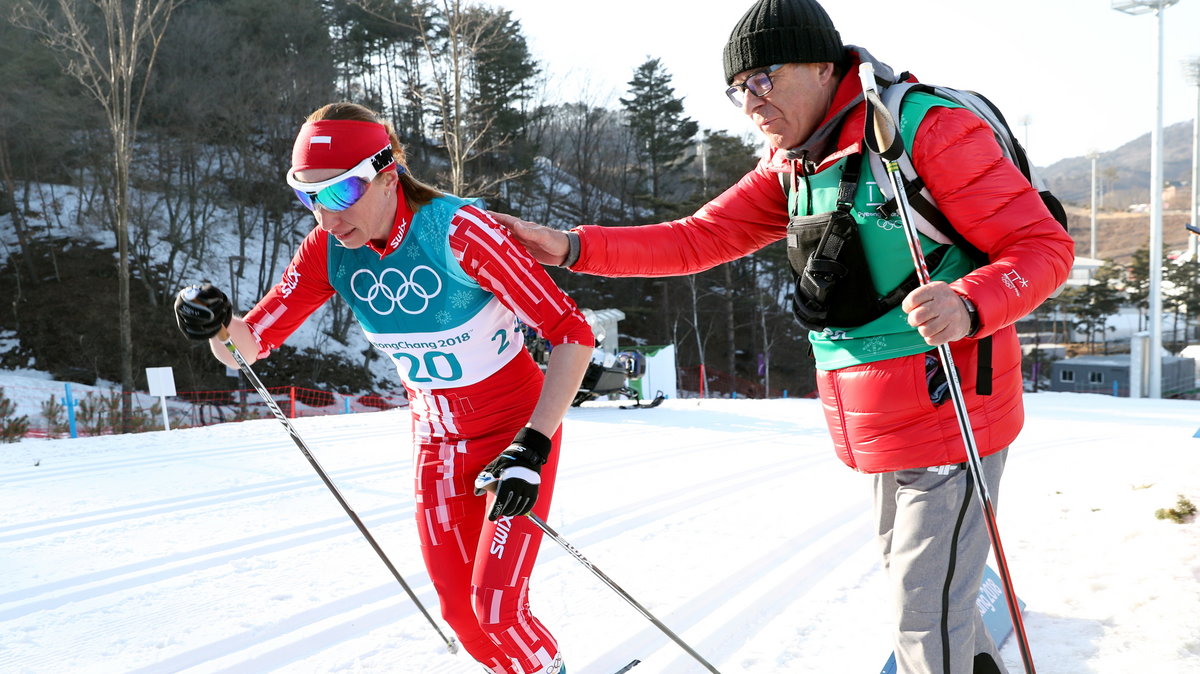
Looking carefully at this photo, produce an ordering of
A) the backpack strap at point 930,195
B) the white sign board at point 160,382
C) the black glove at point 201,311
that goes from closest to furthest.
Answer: the backpack strap at point 930,195
the black glove at point 201,311
the white sign board at point 160,382

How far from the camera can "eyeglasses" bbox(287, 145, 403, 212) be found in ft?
7.48

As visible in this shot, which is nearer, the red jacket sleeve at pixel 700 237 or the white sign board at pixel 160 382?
the red jacket sleeve at pixel 700 237

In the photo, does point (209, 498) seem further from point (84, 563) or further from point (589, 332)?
point (589, 332)

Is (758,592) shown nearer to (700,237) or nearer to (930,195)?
(700,237)

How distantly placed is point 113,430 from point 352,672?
11.2 meters

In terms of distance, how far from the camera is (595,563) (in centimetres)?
451

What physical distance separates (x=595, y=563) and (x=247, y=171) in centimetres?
2487

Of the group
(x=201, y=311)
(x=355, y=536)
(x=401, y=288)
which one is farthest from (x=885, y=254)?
(x=355, y=536)

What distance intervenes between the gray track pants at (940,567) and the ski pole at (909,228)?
5cm

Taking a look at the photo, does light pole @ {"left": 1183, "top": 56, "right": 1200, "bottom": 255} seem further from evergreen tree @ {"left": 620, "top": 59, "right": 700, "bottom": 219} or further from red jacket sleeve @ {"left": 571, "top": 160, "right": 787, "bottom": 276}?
red jacket sleeve @ {"left": 571, "top": 160, "right": 787, "bottom": 276}

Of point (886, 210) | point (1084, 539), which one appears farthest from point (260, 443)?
point (886, 210)

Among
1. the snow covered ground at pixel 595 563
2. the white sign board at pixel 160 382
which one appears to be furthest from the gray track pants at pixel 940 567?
the white sign board at pixel 160 382

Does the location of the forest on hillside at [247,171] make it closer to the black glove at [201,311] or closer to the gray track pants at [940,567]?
the black glove at [201,311]

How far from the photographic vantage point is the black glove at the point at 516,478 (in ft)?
6.89
